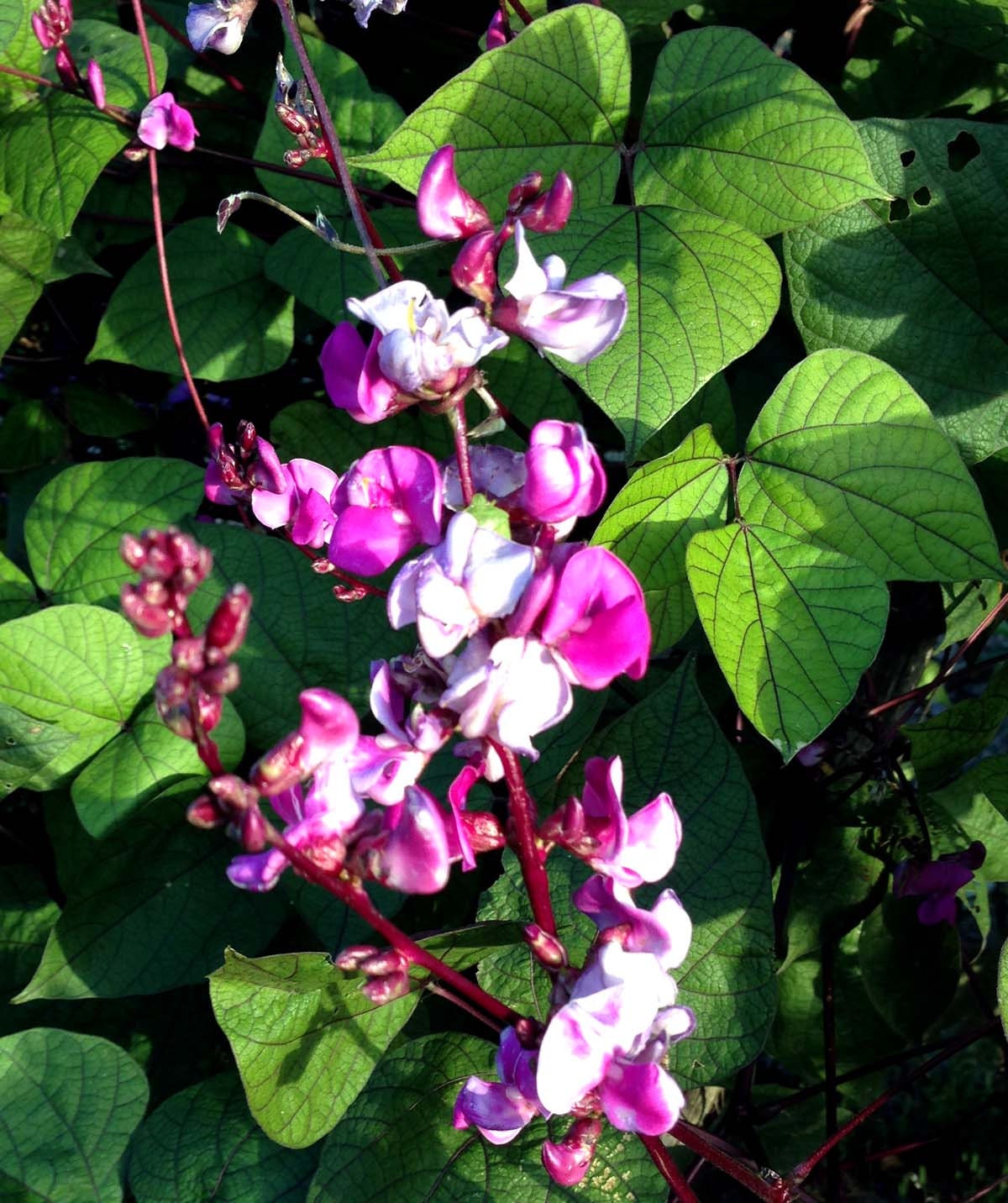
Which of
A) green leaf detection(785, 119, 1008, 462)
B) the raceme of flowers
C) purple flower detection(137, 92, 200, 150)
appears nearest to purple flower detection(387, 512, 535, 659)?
the raceme of flowers

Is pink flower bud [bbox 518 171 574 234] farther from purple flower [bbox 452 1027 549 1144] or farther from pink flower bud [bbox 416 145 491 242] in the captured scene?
purple flower [bbox 452 1027 549 1144]

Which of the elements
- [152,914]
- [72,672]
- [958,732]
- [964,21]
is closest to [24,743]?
[72,672]

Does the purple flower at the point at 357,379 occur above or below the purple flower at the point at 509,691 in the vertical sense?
above

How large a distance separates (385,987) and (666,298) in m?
0.66

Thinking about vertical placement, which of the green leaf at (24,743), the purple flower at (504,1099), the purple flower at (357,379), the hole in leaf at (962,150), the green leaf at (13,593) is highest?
the purple flower at (357,379)

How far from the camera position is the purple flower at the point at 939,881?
1.44 meters

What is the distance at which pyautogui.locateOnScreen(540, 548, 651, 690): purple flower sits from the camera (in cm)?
70

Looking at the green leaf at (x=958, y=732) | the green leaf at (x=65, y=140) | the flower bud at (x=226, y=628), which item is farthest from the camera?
the green leaf at (x=65, y=140)

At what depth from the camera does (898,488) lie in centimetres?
103

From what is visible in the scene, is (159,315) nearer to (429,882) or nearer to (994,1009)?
(429,882)

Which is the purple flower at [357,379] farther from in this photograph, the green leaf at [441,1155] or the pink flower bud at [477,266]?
the green leaf at [441,1155]

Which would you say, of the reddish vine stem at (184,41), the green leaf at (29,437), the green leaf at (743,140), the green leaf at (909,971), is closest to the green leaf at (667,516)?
the green leaf at (743,140)

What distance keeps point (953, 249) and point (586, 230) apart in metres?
0.44

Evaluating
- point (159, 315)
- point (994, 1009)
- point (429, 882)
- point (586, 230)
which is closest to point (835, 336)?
point (586, 230)
